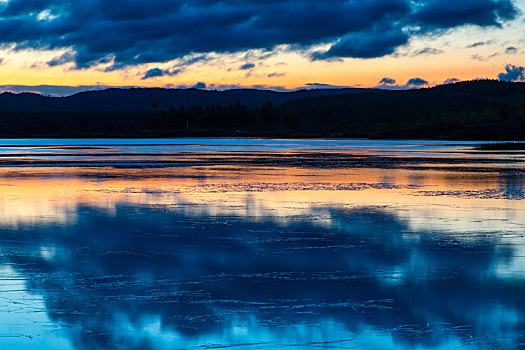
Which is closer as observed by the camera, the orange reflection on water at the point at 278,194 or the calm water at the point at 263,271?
the calm water at the point at 263,271

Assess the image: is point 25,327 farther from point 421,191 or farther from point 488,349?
point 421,191

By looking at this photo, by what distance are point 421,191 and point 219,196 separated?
673 cm

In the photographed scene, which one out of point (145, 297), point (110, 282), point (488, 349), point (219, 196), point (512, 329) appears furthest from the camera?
point (219, 196)

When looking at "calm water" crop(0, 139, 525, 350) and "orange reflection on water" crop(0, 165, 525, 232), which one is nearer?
"calm water" crop(0, 139, 525, 350)

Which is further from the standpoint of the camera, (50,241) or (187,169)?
(187,169)

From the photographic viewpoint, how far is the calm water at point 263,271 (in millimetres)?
7574

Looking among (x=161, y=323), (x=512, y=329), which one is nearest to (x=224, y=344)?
(x=161, y=323)

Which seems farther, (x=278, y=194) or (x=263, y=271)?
(x=278, y=194)

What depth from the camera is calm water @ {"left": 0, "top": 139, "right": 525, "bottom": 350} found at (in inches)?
298

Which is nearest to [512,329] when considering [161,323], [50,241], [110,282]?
[161,323]

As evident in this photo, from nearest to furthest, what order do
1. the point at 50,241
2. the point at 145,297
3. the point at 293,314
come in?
the point at 293,314 < the point at 145,297 < the point at 50,241

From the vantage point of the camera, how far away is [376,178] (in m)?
27.9

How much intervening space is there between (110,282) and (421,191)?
14.7 m

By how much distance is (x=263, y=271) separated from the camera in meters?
10.5
